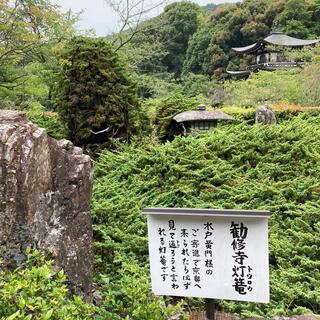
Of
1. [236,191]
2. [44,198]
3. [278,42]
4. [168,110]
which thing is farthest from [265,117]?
[278,42]

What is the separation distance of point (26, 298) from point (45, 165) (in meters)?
1.32

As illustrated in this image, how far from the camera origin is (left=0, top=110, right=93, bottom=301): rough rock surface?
279 cm

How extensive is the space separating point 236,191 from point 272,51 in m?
23.5

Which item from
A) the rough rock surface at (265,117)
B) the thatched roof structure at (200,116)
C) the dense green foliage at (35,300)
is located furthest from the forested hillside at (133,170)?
the rough rock surface at (265,117)

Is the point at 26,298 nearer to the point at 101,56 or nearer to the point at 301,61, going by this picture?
the point at 101,56

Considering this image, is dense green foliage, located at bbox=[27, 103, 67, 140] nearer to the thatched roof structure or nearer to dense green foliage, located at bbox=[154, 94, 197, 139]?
the thatched roof structure

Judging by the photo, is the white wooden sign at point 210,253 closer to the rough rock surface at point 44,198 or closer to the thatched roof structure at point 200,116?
the rough rock surface at point 44,198

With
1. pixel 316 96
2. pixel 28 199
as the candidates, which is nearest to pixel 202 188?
pixel 28 199

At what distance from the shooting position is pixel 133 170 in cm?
643

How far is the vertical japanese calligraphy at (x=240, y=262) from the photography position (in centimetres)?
275

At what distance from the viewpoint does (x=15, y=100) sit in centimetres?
1238

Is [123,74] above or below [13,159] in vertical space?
above

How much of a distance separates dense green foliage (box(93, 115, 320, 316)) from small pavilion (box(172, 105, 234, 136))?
1.78m

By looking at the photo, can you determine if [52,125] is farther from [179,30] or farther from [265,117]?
[179,30]
